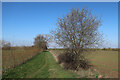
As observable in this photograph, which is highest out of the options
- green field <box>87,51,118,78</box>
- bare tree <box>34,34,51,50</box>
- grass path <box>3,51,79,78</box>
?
bare tree <box>34,34,51,50</box>

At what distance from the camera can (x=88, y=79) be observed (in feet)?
17.3

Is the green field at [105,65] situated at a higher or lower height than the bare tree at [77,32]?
lower

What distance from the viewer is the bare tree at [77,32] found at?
7.18 meters

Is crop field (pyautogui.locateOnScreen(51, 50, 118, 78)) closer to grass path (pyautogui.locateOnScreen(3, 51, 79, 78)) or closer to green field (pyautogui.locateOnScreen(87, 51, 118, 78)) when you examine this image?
green field (pyautogui.locateOnScreen(87, 51, 118, 78))

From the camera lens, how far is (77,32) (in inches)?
291

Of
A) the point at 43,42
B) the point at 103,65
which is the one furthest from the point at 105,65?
the point at 43,42

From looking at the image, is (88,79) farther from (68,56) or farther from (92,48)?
(68,56)

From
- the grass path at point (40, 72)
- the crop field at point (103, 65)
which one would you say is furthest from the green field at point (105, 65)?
the grass path at point (40, 72)

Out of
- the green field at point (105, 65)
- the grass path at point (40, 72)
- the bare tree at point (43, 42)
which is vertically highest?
the bare tree at point (43, 42)

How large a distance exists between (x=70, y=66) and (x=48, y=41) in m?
2.59

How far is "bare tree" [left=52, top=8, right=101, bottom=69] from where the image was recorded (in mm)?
7176

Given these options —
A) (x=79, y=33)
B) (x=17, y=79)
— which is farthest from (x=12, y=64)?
(x=79, y=33)

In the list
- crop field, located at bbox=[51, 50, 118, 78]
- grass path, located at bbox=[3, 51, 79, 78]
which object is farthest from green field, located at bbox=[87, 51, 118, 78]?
grass path, located at bbox=[3, 51, 79, 78]

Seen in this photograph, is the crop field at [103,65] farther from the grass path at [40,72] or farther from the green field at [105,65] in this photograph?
the grass path at [40,72]
